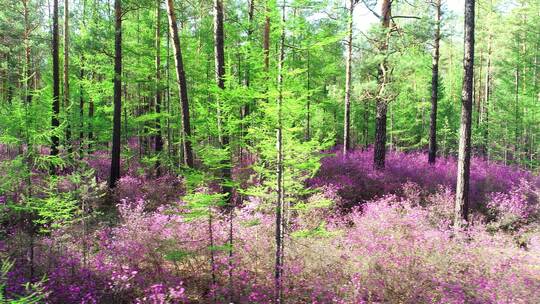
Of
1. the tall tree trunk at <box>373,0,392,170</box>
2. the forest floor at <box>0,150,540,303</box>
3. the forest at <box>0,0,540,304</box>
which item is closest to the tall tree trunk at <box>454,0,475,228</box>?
the forest at <box>0,0,540,304</box>

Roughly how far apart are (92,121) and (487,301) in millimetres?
18549

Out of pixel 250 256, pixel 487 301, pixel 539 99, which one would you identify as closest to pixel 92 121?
pixel 250 256

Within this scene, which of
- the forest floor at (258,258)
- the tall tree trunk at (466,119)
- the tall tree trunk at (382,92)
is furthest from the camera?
the tall tree trunk at (382,92)

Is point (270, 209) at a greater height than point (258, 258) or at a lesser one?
greater

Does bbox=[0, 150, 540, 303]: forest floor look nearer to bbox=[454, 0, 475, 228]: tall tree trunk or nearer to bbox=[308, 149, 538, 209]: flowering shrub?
bbox=[454, 0, 475, 228]: tall tree trunk

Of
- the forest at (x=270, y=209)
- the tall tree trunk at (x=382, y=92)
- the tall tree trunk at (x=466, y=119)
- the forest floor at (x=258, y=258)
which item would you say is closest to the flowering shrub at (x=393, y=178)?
the forest at (x=270, y=209)

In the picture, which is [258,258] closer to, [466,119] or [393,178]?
[466,119]

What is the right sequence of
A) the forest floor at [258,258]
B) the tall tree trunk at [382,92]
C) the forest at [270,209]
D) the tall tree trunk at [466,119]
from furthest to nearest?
1. the tall tree trunk at [382,92]
2. the tall tree trunk at [466,119]
3. the forest floor at [258,258]
4. the forest at [270,209]

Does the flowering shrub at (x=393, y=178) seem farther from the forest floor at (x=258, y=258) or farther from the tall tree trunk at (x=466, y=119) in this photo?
the tall tree trunk at (x=466, y=119)

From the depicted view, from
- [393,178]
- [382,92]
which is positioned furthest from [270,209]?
[382,92]

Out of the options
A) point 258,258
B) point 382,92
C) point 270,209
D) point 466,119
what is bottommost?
point 258,258

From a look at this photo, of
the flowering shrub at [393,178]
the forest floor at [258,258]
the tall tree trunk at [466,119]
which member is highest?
the tall tree trunk at [466,119]

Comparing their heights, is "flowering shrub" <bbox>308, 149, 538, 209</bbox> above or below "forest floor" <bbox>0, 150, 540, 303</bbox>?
above

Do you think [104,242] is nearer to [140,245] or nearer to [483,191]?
[140,245]
